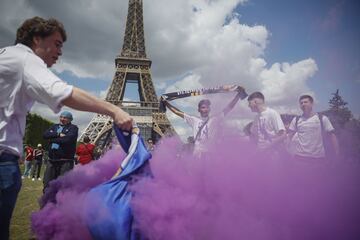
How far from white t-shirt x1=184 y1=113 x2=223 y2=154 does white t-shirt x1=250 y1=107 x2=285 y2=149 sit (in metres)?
0.78

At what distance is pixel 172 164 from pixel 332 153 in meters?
3.81

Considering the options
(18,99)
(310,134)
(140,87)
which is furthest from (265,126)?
(140,87)

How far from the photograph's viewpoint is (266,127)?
230 inches

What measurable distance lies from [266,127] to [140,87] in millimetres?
41992

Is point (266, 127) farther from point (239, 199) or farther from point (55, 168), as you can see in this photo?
point (55, 168)

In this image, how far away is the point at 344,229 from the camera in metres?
3.40

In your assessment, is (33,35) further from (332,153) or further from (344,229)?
(332,153)

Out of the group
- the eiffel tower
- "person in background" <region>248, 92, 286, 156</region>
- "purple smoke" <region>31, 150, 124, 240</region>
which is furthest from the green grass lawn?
the eiffel tower

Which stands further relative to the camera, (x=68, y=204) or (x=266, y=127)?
(x=266, y=127)

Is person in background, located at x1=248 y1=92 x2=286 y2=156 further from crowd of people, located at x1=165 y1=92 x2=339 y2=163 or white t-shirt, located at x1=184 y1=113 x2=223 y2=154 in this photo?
white t-shirt, located at x1=184 y1=113 x2=223 y2=154

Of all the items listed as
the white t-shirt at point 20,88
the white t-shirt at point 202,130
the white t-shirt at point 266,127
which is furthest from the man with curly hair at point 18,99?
the white t-shirt at point 266,127

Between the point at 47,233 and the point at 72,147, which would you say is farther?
the point at 72,147

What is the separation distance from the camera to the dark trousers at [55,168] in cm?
624

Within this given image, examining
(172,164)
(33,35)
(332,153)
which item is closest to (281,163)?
(332,153)
